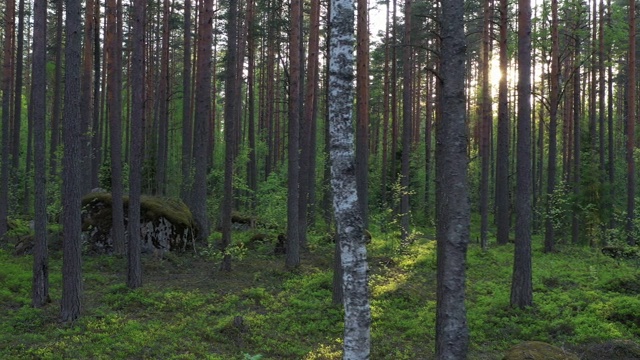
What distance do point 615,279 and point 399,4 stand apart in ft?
64.2

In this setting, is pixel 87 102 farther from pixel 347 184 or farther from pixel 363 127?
pixel 347 184

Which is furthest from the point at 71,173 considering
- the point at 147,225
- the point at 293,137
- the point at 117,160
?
the point at 293,137

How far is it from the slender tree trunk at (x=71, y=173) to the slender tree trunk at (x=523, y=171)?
9487mm

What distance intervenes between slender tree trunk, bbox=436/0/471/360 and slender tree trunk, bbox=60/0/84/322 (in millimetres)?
7478

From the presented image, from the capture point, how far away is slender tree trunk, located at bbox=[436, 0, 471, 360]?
15.7 ft

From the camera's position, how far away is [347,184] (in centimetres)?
483

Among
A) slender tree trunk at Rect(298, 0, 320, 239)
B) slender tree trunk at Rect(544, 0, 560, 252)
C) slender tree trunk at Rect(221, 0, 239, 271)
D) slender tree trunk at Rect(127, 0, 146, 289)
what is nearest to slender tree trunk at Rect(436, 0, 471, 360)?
slender tree trunk at Rect(127, 0, 146, 289)

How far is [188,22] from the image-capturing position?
18.9 m

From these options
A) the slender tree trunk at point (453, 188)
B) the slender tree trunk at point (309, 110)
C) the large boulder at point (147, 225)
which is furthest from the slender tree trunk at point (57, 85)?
the slender tree trunk at point (453, 188)

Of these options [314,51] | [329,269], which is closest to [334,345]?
[329,269]

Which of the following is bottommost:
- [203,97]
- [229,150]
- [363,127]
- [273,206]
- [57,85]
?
[273,206]

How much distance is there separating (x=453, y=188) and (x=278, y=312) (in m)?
6.84

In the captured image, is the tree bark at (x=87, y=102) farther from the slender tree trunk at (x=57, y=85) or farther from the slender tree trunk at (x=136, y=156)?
the slender tree trunk at (x=136, y=156)

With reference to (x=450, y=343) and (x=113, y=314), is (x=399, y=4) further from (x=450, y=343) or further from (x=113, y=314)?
(x=450, y=343)
